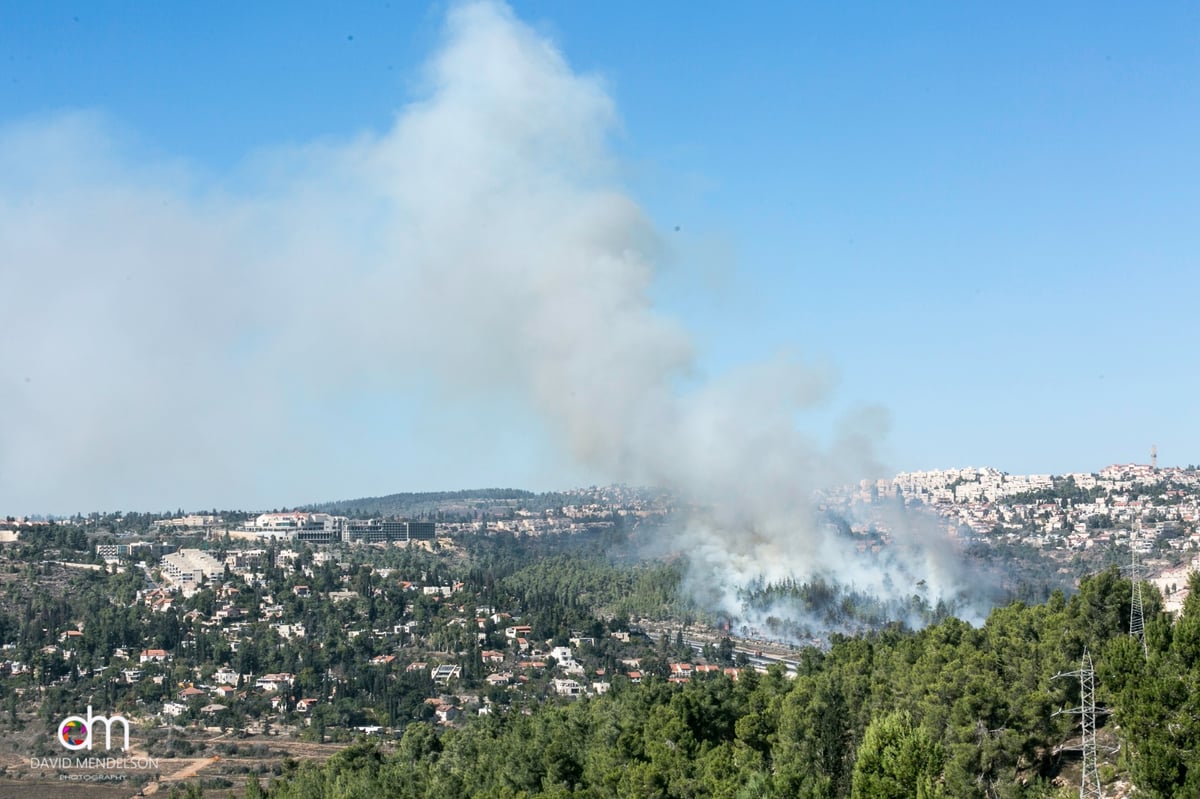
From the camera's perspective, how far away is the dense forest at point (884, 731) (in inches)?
931

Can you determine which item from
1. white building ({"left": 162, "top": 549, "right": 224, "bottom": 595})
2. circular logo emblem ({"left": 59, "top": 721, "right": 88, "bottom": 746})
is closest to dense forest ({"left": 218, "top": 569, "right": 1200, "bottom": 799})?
circular logo emblem ({"left": 59, "top": 721, "right": 88, "bottom": 746})

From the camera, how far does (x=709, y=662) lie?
81.6 m

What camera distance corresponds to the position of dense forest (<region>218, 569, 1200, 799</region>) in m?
23.6

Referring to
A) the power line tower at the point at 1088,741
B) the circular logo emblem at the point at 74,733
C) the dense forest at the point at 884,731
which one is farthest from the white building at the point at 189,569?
the power line tower at the point at 1088,741

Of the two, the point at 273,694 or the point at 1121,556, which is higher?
the point at 1121,556

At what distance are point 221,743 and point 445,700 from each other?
1301cm

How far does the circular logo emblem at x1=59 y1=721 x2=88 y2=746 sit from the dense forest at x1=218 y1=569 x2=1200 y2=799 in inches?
1291

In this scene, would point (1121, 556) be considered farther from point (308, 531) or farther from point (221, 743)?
point (308, 531)

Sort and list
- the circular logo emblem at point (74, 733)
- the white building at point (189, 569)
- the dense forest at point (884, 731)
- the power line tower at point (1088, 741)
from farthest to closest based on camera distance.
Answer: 1. the white building at point (189, 569)
2. the circular logo emblem at point (74, 733)
3. the power line tower at point (1088, 741)
4. the dense forest at point (884, 731)

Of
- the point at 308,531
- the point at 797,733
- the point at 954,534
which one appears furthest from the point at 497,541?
the point at 797,733

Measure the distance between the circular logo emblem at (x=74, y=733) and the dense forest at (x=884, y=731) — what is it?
3279 centimetres

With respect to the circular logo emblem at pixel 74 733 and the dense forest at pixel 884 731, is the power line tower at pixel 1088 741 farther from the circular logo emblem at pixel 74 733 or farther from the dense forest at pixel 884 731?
the circular logo emblem at pixel 74 733

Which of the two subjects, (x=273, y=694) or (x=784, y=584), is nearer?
(x=273, y=694)

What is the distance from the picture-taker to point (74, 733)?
7381 cm
